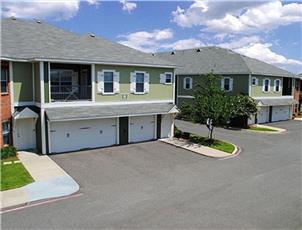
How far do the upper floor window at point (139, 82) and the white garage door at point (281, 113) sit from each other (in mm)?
21623

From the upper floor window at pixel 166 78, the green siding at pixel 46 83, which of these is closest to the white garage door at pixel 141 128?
the upper floor window at pixel 166 78

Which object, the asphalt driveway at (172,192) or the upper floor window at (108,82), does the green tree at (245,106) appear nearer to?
the asphalt driveway at (172,192)

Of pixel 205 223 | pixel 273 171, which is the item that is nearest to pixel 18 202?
pixel 205 223

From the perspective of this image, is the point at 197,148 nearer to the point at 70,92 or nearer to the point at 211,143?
the point at 211,143

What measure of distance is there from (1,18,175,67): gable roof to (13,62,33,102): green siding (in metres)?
0.68

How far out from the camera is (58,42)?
70.3 ft

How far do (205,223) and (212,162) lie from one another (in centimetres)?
849

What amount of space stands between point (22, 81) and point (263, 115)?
27969 millimetres

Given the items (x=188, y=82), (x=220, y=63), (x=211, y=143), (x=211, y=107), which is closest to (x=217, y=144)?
(x=211, y=143)

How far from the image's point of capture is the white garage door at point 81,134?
62.5 feet

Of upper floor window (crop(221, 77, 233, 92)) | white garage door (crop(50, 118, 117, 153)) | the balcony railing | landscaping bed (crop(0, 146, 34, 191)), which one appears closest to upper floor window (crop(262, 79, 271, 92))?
upper floor window (crop(221, 77, 233, 92))

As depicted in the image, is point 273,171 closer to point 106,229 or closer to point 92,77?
point 106,229

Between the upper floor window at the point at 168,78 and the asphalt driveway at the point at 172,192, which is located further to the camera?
the upper floor window at the point at 168,78

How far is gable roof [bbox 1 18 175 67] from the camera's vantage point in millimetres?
18844
